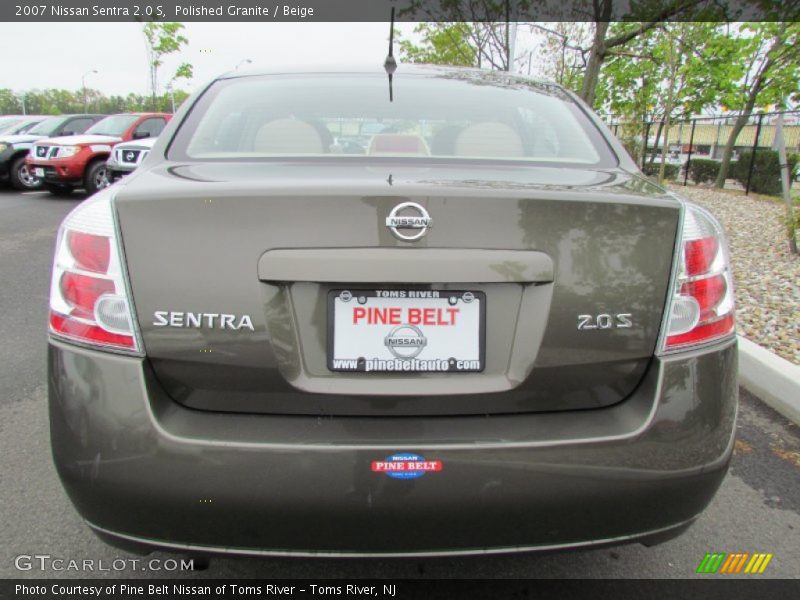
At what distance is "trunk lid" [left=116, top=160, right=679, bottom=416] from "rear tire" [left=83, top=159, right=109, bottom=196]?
11483 millimetres

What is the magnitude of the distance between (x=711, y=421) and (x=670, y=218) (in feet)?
1.72

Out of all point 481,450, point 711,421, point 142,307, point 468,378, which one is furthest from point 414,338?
point 711,421

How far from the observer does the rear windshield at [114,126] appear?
12.4m

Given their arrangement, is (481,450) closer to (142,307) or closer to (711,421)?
(711,421)

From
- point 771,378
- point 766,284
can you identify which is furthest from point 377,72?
A: point 766,284

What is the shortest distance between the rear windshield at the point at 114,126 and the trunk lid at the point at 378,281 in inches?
488

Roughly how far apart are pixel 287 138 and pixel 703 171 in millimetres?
21195

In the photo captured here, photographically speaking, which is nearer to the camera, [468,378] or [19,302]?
[468,378]

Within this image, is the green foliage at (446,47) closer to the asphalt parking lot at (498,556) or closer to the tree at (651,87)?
the tree at (651,87)

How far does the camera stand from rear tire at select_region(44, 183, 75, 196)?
11.6 metres

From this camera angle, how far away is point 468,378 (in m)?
1.49

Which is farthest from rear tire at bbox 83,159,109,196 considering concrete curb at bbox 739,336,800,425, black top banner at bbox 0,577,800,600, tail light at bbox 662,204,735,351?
tail light at bbox 662,204,735,351

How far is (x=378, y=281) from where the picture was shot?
4.67ft

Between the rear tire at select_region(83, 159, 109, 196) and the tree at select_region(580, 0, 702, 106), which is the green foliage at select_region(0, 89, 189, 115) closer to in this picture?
the rear tire at select_region(83, 159, 109, 196)
